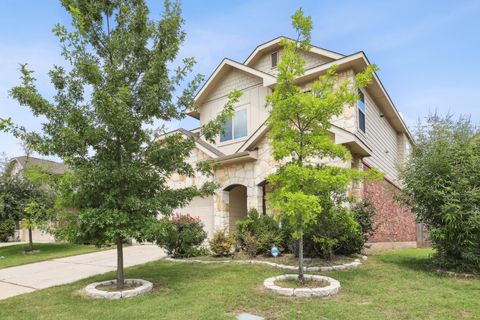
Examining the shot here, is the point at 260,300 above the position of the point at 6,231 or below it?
above

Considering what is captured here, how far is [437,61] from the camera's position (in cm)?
1441

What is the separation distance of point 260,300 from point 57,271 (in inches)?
290

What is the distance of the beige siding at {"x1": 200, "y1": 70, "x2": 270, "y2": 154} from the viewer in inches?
606

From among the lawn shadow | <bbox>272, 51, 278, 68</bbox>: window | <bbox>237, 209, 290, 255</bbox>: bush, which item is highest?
<bbox>272, 51, 278, 68</bbox>: window

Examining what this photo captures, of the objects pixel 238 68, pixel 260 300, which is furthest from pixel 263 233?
pixel 238 68

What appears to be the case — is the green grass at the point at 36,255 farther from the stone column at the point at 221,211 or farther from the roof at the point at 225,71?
the roof at the point at 225,71

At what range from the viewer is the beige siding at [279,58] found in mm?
14914

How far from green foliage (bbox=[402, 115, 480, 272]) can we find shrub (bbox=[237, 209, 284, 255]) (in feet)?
12.7

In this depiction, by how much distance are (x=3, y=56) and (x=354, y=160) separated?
1113 centimetres

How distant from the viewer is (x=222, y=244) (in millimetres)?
11031

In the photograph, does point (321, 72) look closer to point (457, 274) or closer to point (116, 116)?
point (457, 274)

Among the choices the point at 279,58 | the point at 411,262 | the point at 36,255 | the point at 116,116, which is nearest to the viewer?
the point at 116,116

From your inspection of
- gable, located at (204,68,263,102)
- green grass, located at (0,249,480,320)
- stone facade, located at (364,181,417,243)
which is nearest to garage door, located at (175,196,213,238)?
gable, located at (204,68,263,102)

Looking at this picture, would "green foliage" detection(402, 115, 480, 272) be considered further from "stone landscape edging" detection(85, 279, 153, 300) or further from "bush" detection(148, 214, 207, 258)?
"stone landscape edging" detection(85, 279, 153, 300)
